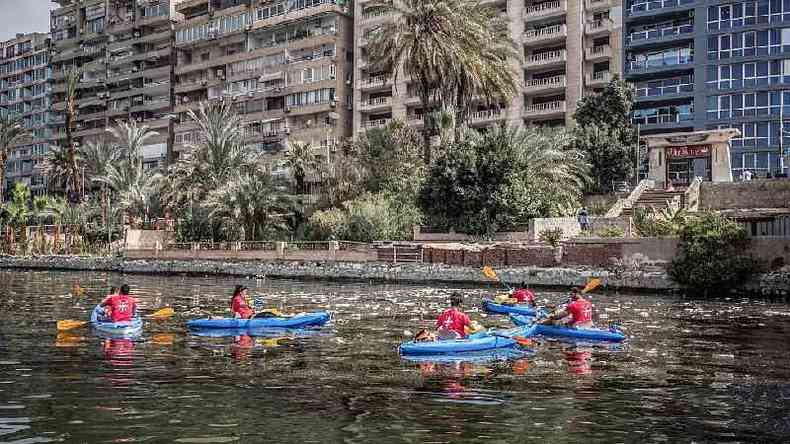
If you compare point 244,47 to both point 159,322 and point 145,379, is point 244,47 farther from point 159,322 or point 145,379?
point 145,379

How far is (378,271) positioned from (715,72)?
121ft

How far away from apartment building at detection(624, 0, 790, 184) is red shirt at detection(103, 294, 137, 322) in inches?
1803

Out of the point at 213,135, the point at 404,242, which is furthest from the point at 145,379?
the point at 213,135

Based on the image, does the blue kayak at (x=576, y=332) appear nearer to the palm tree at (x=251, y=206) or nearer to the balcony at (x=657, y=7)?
the palm tree at (x=251, y=206)

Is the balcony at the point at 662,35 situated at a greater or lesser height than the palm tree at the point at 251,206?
greater

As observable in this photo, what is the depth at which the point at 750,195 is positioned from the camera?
52.5m

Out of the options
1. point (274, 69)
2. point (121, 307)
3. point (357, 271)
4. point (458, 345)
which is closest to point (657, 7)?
point (357, 271)

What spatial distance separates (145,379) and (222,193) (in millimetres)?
42261

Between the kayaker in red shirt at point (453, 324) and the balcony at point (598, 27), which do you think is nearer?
the kayaker in red shirt at point (453, 324)

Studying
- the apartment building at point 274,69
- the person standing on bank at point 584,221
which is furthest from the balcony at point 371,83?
the person standing on bank at point 584,221

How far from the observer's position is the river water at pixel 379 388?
11383mm

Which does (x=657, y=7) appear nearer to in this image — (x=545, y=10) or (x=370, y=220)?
(x=545, y=10)

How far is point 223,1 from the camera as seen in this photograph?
10388cm

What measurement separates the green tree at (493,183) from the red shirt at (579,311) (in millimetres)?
26260
